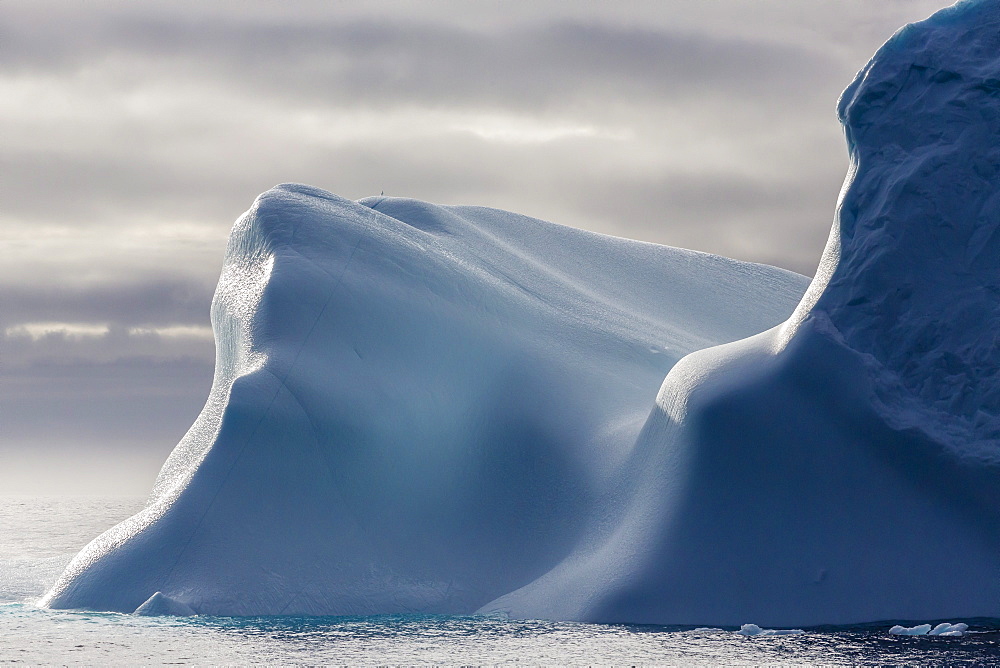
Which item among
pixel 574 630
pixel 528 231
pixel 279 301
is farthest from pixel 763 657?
pixel 528 231

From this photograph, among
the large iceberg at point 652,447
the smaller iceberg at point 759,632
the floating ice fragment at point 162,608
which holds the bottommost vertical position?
the smaller iceberg at point 759,632

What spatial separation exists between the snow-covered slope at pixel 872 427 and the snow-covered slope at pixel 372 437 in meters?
1.70

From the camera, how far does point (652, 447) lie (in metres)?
17.1

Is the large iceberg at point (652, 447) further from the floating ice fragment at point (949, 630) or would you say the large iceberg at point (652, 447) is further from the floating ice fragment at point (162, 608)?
the floating ice fragment at point (949, 630)

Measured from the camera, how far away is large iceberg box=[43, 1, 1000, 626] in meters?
15.3

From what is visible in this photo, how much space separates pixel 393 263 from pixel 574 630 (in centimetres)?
880

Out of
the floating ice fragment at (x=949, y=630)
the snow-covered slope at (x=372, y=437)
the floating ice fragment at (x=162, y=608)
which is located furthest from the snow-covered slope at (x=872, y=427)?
the floating ice fragment at (x=162, y=608)

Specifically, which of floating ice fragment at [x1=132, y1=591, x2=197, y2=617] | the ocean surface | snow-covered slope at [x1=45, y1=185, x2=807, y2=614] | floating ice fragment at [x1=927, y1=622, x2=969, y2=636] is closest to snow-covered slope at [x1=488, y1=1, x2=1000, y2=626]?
the ocean surface

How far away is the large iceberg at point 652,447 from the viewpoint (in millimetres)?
15297

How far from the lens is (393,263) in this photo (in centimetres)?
2047

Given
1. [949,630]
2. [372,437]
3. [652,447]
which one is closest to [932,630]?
[949,630]

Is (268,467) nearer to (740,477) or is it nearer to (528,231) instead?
(740,477)

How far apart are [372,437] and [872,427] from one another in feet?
27.1

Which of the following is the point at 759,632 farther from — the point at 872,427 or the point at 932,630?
the point at 872,427
